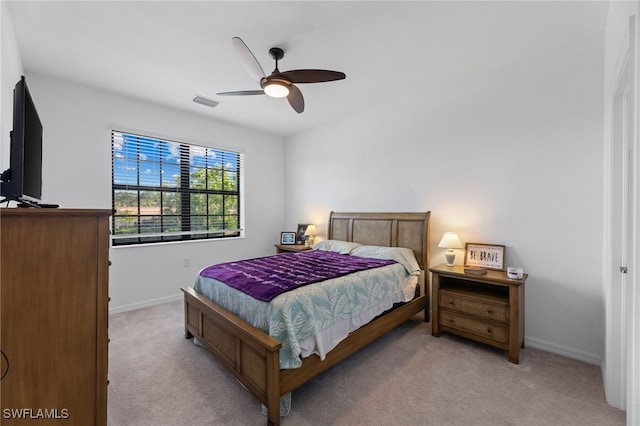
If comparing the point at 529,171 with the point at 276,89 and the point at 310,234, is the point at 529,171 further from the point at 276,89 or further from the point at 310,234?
the point at 310,234

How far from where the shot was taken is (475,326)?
99.5 inches

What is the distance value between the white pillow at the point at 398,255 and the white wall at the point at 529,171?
34 cm

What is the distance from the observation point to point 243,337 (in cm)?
184

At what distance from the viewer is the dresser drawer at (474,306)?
7.82 ft

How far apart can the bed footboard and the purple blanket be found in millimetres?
230

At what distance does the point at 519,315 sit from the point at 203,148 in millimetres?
4614

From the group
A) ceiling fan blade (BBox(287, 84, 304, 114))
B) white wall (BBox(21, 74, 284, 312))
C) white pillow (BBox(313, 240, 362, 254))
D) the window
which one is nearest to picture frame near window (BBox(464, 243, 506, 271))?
white pillow (BBox(313, 240, 362, 254))

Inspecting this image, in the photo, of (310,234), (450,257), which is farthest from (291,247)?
(450,257)

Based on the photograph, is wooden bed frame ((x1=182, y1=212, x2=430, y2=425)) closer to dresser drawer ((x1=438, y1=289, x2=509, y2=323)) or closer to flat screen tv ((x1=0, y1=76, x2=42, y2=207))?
dresser drawer ((x1=438, y1=289, x2=509, y2=323))

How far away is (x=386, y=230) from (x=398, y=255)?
58 centimetres

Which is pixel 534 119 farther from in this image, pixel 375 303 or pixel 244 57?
pixel 244 57

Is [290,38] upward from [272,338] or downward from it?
upward

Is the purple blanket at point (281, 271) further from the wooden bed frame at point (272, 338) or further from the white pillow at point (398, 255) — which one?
the wooden bed frame at point (272, 338)

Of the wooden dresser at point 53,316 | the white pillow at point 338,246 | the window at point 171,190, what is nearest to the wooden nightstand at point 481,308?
the white pillow at point 338,246
